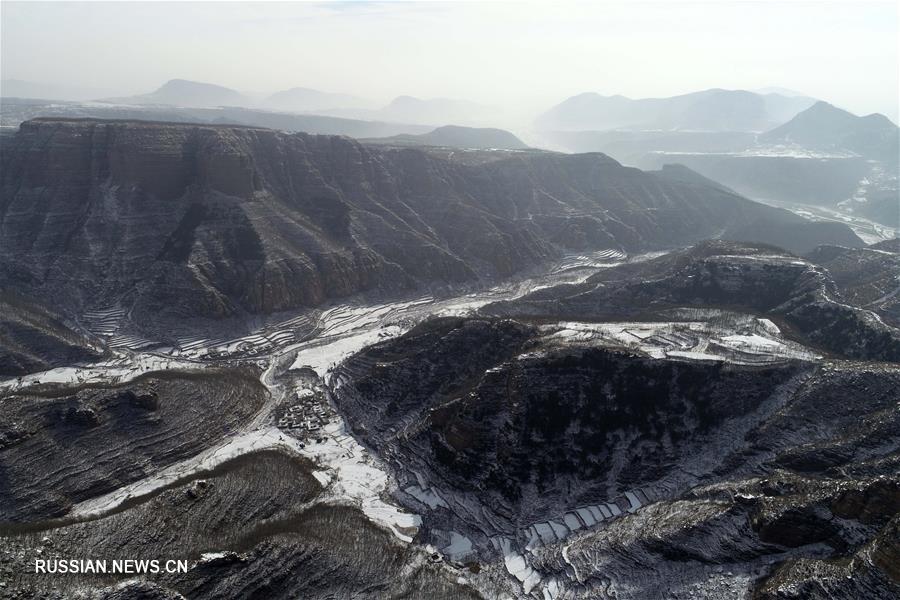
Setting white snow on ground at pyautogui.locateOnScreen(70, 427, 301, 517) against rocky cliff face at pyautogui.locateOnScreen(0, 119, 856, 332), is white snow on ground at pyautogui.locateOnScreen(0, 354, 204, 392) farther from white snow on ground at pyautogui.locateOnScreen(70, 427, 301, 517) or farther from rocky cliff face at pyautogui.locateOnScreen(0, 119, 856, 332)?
white snow on ground at pyautogui.locateOnScreen(70, 427, 301, 517)

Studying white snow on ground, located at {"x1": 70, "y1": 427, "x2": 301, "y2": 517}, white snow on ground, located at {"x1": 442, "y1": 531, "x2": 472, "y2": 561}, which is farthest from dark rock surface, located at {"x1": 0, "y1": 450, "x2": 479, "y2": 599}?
white snow on ground, located at {"x1": 70, "y1": 427, "x2": 301, "y2": 517}

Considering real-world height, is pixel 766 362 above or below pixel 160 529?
above

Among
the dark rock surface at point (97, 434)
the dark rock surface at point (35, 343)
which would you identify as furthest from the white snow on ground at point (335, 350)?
the dark rock surface at point (35, 343)

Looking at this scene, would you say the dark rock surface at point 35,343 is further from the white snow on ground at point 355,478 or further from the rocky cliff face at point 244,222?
the white snow on ground at point 355,478

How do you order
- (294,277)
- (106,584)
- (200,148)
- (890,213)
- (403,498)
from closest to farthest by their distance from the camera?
(106,584), (403,498), (294,277), (200,148), (890,213)

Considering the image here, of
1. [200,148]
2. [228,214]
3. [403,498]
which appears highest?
[200,148]

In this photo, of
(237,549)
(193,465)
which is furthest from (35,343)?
(237,549)

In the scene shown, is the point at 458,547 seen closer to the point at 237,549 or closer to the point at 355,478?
the point at 355,478

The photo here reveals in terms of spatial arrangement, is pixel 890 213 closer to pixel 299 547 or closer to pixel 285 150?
pixel 285 150

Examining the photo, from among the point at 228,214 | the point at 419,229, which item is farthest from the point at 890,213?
the point at 228,214
